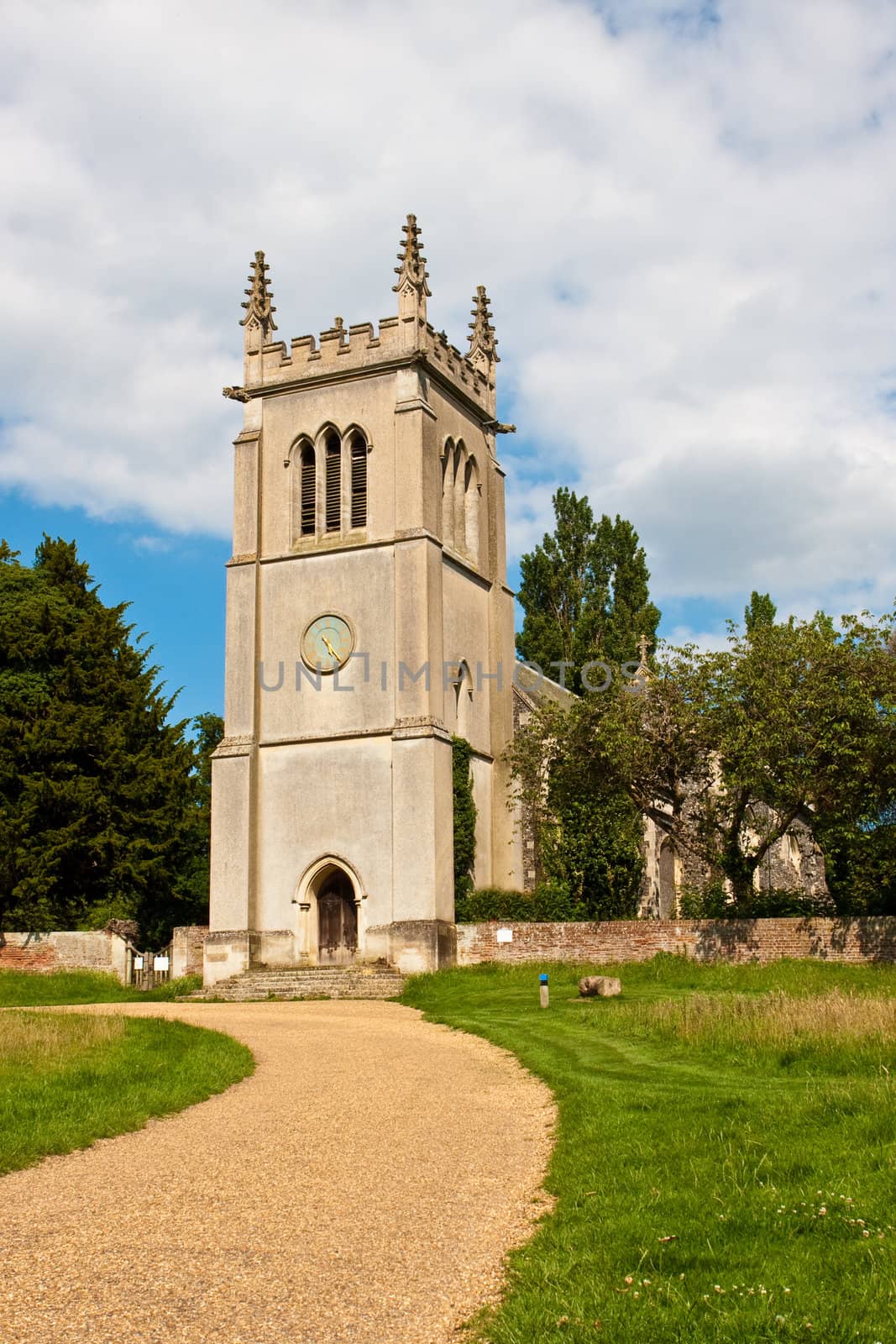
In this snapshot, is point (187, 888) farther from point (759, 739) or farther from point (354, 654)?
point (759, 739)

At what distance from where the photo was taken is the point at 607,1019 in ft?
57.4

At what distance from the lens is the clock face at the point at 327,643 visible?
33.4 meters

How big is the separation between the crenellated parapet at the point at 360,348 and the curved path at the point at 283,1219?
25.0 meters

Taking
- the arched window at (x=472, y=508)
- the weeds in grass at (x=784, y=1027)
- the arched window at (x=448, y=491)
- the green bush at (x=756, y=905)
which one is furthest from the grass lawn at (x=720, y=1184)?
the arched window at (x=472, y=508)

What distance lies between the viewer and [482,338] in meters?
39.9

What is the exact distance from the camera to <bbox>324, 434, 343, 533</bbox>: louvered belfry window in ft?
114

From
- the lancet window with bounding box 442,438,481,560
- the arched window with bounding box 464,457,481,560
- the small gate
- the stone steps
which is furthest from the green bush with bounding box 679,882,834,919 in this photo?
the small gate

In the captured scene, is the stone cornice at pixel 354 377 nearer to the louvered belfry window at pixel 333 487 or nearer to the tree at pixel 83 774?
the louvered belfry window at pixel 333 487

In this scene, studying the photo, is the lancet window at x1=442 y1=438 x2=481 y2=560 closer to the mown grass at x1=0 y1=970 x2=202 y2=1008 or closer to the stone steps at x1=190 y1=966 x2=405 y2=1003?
the stone steps at x1=190 y1=966 x2=405 y2=1003

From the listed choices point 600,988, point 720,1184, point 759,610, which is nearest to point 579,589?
point 759,610

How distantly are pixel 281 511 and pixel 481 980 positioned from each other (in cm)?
1440

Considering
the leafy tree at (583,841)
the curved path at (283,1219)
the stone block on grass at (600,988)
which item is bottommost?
the curved path at (283,1219)

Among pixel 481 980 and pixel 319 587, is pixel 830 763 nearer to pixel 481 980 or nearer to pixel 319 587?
pixel 481 980

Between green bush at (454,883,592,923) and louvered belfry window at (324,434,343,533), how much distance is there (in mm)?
10658
